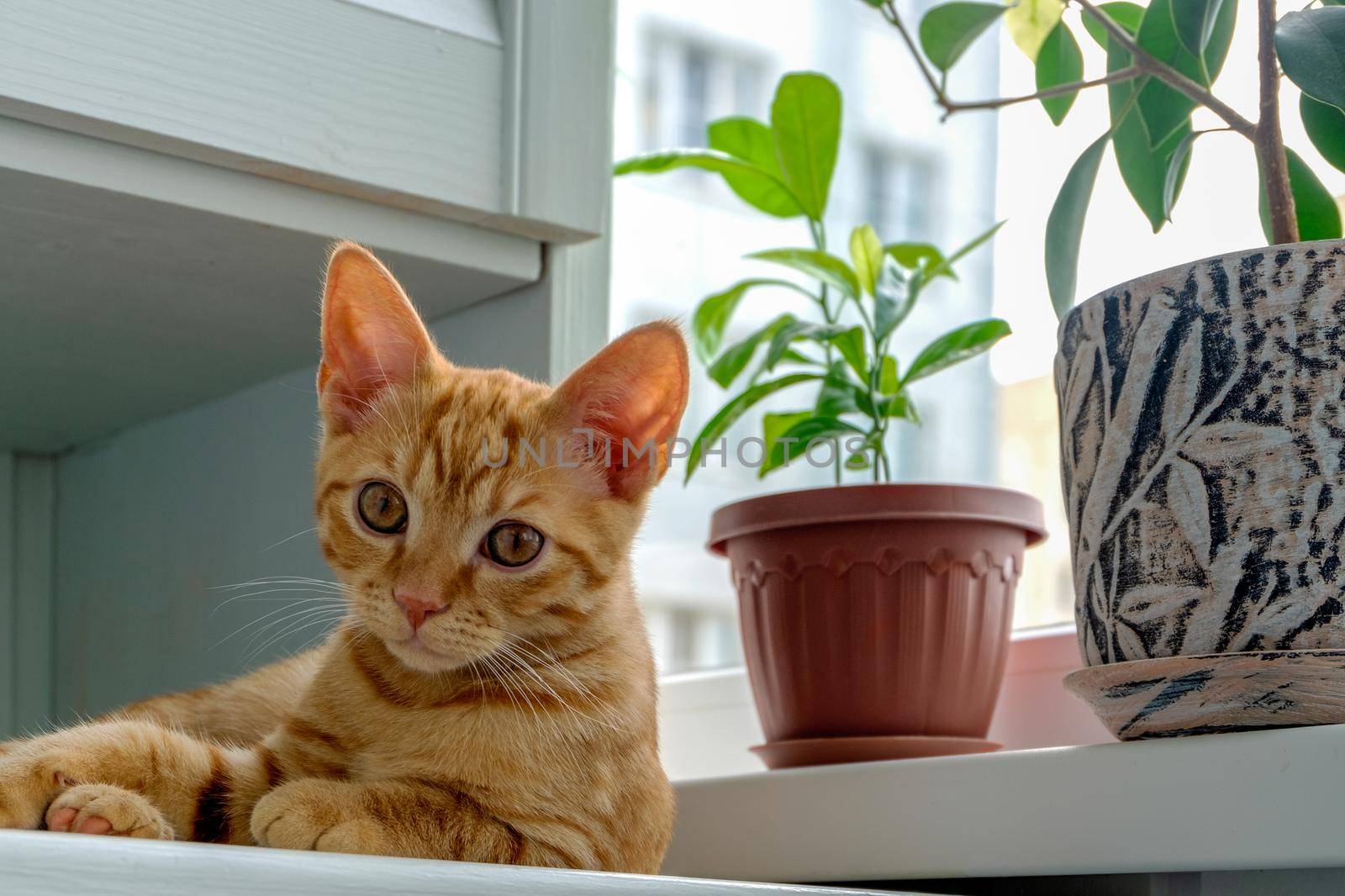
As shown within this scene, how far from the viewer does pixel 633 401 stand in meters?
0.99

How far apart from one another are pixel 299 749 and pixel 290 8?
1.73ft

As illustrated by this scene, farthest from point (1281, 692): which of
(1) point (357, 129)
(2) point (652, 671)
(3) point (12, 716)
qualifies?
(3) point (12, 716)

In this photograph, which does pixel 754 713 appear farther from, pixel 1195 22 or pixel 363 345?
pixel 1195 22

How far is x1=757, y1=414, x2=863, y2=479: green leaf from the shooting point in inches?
50.5

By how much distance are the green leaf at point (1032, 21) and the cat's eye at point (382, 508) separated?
2.25ft

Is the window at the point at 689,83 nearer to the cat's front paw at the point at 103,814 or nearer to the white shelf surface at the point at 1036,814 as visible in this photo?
the white shelf surface at the point at 1036,814

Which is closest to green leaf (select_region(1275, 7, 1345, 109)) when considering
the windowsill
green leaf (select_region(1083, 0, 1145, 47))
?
green leaf (select_region(1083, 0, 1145, 47))

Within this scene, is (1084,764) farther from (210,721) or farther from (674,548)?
(674,548)

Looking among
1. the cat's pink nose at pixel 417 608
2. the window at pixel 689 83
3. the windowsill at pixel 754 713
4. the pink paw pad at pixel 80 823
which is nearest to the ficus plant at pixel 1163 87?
the windowsill at pixel 754 713

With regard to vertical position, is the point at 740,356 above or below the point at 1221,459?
above

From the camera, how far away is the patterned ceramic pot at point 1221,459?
2.68 feet

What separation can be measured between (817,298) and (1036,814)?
2.08 ft

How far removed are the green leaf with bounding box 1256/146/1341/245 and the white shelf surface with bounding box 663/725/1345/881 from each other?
411 millimetres

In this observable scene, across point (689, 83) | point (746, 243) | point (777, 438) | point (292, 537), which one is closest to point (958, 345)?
point (777, 438)
